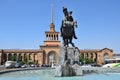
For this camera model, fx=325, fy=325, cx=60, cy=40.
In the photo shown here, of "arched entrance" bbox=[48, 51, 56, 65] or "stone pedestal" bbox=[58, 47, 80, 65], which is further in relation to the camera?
"arched entrance" bbox=[48, 51, 56, 65]

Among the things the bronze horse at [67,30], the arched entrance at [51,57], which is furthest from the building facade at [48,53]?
the bronze horse at [67,30]

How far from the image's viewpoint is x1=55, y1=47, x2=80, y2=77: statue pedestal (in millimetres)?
20547

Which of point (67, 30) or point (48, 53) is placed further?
point (48, 53)

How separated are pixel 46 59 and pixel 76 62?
120091 millimetres

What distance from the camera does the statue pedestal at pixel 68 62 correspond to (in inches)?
809

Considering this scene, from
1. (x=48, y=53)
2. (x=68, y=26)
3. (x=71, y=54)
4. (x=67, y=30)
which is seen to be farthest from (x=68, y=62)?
(x=48, y=53)

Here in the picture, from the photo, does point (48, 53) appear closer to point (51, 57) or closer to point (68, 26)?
point (51, 57)

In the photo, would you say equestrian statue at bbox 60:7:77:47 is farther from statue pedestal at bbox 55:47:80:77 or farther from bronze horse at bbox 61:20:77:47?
statue pedestal at bbox 55:47:80:77

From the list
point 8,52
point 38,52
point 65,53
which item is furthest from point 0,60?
point 65,53

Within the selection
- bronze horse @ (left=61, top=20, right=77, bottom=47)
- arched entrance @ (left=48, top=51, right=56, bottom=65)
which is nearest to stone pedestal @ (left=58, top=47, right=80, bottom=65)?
bronze horse @ (left=61, top=20, right=77, bottom=47)

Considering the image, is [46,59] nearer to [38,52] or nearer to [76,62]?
[38,52]

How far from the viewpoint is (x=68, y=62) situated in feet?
69.0

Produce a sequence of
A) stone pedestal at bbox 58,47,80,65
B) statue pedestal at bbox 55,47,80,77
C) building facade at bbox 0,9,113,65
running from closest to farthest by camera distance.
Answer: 1. statue pedestal at bbox 55,47,80,77
2. stone pedestal at bbox 58,47,80,65
3. building facade at bbox 0,9,113,65

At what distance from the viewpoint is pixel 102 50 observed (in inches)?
5714
